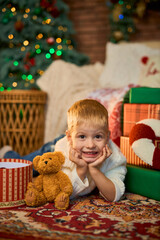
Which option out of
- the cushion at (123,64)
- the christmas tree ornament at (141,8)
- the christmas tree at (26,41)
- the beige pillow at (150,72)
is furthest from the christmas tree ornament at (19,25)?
the christmas tree ornament at (141,8)

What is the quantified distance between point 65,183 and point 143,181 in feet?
1.28

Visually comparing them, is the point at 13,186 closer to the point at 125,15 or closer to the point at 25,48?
the point at 25,48

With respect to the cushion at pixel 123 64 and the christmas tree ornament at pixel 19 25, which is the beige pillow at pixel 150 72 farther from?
the christmas tree ornament at pixel 19 25

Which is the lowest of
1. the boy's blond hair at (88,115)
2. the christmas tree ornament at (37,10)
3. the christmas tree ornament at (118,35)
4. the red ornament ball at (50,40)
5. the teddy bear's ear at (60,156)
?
the teddy bear's ear at (60,156)

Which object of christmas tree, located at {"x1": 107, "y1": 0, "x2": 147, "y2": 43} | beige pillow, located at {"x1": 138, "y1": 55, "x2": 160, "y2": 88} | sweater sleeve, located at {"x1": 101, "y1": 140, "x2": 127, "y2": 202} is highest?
christmas tree, located at {"x1": 107, "y1": 0, "x2": 147, "y2": 43}

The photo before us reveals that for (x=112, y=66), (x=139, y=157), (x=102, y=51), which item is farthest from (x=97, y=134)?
(x=102, y=51)

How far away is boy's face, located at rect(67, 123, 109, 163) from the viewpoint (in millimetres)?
1267

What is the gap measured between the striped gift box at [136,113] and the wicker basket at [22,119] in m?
1.13

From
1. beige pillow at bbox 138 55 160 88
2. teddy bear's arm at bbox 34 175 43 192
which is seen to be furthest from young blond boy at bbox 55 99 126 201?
beige pillow at bbox 138 55 160 88

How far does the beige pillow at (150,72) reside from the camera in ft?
7.87

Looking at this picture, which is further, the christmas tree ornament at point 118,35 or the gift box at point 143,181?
the christmas tree ornament at point 118,35

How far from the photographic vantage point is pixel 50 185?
128cm

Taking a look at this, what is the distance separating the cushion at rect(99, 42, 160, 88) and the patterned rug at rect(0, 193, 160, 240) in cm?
156

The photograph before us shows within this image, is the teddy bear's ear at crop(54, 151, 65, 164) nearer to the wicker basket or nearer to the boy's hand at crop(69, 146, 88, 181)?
the boy's hand at crop(69, 146, 88, 181)
